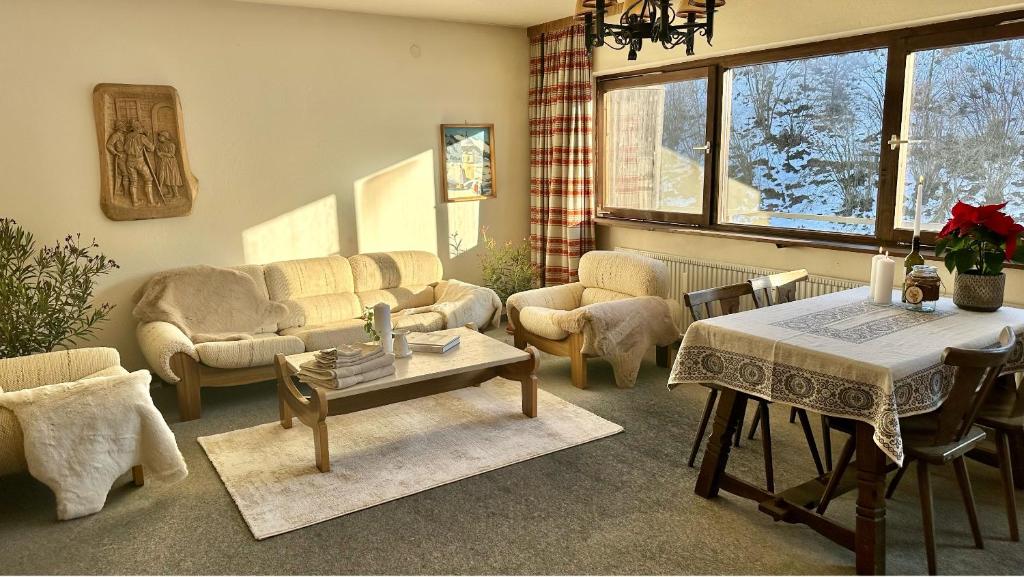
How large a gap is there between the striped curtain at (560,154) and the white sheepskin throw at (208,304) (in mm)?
2355

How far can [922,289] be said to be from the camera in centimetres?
294

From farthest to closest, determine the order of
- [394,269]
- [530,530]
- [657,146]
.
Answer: [657,146] < [394,269] < [530,530]

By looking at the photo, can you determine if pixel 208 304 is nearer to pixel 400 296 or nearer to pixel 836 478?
pixel 400 296

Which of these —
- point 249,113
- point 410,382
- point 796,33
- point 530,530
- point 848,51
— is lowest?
point 530,530

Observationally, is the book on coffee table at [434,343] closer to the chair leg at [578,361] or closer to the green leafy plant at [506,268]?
the chair leg at [578,361]

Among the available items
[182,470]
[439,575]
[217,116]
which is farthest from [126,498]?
[217,116]

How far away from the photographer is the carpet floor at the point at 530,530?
252cm

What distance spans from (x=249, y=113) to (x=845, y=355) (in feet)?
13.6

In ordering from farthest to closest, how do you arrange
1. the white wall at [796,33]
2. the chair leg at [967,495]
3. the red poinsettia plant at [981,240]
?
the white wall at [796,33]
the red poinsettia plant at [981,240]
the chair leg at [967,495]

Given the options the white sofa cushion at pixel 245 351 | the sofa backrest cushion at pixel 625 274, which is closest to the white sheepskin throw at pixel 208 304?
the white sofa cushion at pixel 245 351

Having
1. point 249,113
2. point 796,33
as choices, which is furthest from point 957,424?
point 249,113

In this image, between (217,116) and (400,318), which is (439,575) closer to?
(400,318)

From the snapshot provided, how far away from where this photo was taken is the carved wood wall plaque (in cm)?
445

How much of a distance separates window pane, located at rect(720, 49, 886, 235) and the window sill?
140 mm
